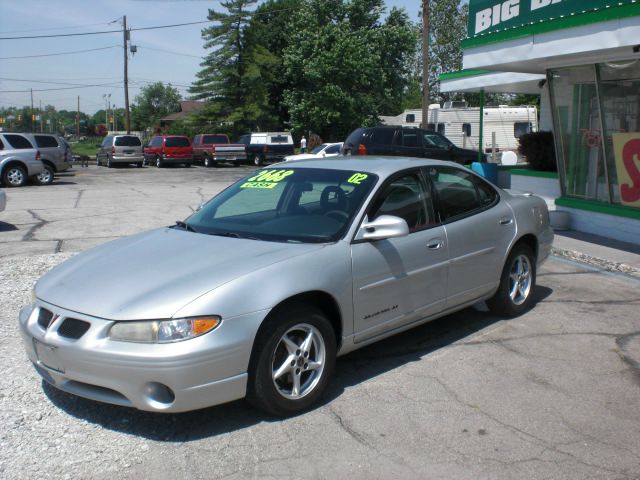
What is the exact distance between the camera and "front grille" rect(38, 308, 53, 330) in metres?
4.04

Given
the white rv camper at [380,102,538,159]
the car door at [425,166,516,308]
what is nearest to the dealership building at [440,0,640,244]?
the car door at [425,166,516,308]

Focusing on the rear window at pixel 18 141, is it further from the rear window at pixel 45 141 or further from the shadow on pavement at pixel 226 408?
the shadow on pavement at pixel 226 408

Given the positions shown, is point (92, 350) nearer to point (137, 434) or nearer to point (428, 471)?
point (137, 434)

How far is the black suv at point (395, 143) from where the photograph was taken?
771 inches

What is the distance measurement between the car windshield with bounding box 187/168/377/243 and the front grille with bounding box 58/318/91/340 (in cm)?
131

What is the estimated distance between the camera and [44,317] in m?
4.09

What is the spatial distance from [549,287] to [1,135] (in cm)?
1917

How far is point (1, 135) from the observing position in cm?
2123

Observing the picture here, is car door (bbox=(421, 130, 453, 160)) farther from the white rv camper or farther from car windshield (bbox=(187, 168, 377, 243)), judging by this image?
car windshield (bbox=(187, 168, 377, 243))

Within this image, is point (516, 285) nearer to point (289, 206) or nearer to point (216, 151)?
point (289, 206)

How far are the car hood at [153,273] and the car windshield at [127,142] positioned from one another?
31158 millimetres

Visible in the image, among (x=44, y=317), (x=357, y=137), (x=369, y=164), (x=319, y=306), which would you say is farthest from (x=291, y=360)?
(x=357, y=137)

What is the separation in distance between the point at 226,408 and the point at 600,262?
6505 millimetres

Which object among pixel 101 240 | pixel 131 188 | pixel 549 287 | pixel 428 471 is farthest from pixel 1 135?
pixel 428 471
